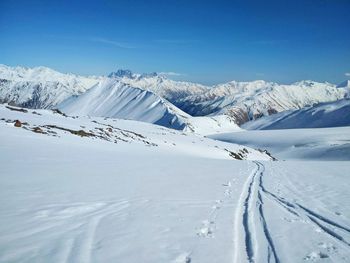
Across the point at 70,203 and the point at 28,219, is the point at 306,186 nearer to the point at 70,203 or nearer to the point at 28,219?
the point at 70,203

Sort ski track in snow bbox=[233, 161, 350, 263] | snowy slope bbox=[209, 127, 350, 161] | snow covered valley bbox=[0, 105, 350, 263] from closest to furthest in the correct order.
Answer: snow covered valley bbox=[0, 105, 350, 263], ski track in snow bbox=[233, 161, 350, 263], snowy slope bbox=[209, 127, 350, 161]

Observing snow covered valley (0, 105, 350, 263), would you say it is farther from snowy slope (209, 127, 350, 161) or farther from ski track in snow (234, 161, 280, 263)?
snowy slope (209, 127, 350, 161)

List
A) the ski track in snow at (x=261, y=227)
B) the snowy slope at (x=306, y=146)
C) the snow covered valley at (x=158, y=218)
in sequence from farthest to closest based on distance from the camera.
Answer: the snowy slope at (x=306, y=146), the ski track in snow at (x=261, y=227), the snow covered valley at (x=158, y=218)

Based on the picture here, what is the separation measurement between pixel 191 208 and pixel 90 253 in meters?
5.20

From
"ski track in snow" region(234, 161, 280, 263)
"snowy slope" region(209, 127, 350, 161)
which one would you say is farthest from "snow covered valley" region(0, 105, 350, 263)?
"snowy slope" region(209, 127, 350, 161)

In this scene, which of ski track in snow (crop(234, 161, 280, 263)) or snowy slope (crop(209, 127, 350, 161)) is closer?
ski track in snow (crop(234, 161, 280, 263))

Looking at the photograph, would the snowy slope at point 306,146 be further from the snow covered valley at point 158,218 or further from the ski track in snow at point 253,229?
the ski track in snow at point 253,229

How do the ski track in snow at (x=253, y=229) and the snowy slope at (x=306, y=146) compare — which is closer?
the ski track in snow at (x=253, y=229)

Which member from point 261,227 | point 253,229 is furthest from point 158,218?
point 261,227

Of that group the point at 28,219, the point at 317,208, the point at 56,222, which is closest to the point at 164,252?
the point at 56,222

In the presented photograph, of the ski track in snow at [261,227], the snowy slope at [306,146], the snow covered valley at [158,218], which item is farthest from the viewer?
the snowy slope at [306,146]

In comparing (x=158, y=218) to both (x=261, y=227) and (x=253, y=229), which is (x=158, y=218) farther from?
(x=261, y=227)

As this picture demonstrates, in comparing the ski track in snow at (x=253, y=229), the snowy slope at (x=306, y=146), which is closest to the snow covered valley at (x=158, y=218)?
the ski track in snow at (x=253, y=229)

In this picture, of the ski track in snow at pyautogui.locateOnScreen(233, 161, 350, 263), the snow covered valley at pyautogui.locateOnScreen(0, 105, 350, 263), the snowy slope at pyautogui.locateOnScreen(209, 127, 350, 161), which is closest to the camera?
the snow covered valley at pyautogui.locateOnScreen(0, 105, 350, 263)
